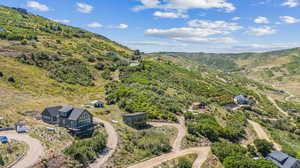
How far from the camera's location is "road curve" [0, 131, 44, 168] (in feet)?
92.2

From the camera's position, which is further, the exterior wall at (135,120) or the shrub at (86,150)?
the exterior wall at (135,120)

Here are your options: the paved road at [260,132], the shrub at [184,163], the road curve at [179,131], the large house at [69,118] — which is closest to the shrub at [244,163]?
the shrub at [184,163]

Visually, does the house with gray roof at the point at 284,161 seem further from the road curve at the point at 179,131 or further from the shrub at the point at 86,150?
the shrub at the point at 86,150

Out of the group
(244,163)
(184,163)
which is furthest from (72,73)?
(244,163)

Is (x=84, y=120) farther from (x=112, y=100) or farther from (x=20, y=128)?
(x=112, y=100)

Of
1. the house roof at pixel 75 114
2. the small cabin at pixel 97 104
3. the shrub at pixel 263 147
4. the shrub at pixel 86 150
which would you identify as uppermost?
the house roof at pixel 75 114

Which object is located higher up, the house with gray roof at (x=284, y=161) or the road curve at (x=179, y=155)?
the road curve at (x=179, y=155)

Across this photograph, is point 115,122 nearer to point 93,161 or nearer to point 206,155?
point 93,161

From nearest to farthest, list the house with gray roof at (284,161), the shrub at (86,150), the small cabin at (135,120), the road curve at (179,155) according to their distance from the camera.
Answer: the shrub at (86,150) → the road curve at (179,155) → the house with gray roof at (284,161) → the small cabin at (135,120)

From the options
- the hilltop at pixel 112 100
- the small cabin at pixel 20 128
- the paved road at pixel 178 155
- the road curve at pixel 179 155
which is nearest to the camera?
the road curve at pixel 179 155

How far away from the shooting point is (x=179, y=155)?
38.3 metres

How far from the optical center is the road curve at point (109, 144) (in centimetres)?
3184

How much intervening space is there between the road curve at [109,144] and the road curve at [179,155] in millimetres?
4672

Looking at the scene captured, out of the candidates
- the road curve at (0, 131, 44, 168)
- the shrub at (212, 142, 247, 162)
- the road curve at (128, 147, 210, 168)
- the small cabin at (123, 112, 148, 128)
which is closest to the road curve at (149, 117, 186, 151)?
the road curve at (128, 147, 210, 168)
